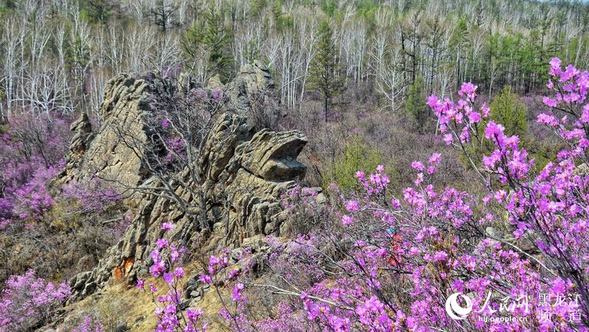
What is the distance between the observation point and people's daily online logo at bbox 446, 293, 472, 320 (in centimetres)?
242

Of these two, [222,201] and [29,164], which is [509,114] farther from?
[29,164]

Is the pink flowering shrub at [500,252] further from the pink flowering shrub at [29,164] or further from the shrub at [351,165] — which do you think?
the pink flowering shrub at [29,164]

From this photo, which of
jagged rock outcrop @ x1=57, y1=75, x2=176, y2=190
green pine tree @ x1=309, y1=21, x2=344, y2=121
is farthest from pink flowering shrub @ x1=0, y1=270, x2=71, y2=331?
green pine tree @ x1=309, y1=21, x2=344, y2=121

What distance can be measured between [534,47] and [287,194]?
58424 mm

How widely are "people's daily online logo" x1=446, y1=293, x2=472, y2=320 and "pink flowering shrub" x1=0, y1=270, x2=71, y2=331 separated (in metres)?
11.5

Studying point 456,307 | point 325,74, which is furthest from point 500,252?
point 325,74

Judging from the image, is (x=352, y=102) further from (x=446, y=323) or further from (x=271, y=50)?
(x=446, y=323)

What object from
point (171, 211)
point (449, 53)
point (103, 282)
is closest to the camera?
point (103, 282)

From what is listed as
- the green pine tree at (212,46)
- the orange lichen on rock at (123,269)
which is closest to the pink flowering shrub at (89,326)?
the orange lichen on rock at (123,269)

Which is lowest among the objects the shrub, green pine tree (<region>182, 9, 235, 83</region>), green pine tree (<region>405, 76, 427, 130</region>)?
green pine tree (<region>405, 76, 427, 130</region>)

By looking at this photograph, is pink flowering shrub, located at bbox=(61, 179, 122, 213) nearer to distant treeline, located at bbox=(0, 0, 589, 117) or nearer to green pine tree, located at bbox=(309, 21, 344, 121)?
distant treeline, located at bbox=(0, 0, 589, 117)

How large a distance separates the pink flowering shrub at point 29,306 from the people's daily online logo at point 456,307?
11541 millimetres

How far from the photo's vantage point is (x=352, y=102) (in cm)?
4600

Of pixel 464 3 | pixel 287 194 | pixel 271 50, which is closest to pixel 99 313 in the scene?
pixel 287 194
